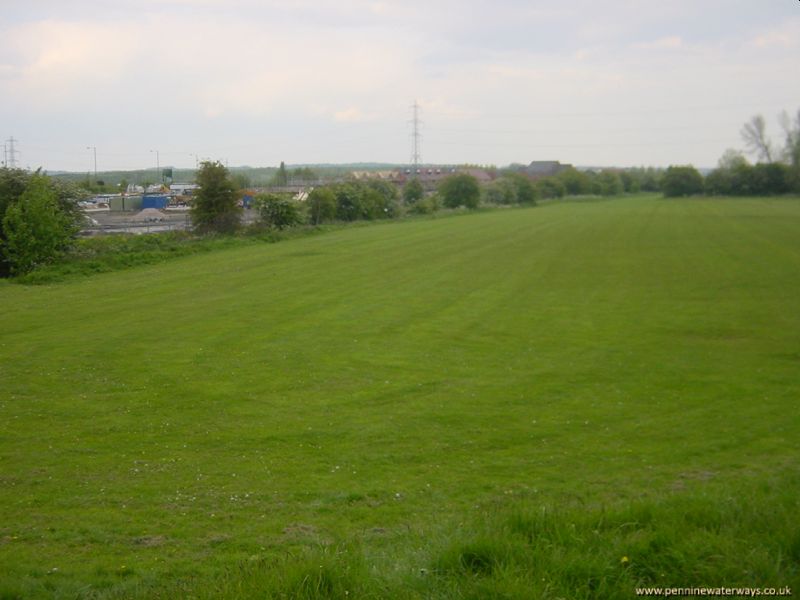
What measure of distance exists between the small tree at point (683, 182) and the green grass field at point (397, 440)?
100862 millimetres

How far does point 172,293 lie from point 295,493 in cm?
2075

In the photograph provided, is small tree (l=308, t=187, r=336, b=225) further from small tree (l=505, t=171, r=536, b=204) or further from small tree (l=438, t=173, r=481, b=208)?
small tree (l=505, t=171, r=536, b=204)

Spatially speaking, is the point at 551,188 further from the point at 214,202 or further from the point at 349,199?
the point at 214,202

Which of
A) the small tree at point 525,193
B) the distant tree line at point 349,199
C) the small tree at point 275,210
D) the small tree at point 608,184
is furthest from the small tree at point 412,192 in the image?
the small tree at point 608,184

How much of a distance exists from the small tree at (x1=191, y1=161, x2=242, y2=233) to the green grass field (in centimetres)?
2219

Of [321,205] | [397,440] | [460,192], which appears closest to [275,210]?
[321,205]

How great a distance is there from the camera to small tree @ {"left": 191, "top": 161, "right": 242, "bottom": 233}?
50.9m

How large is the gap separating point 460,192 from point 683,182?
45.2 metres

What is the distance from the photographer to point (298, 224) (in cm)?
5844

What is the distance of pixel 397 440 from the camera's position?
1186 cm

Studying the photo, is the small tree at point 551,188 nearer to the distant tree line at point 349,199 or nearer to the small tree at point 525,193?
the distant tree line at point 349,199

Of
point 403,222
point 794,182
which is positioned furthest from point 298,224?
point 794,182

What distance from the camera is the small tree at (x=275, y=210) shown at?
182 ft

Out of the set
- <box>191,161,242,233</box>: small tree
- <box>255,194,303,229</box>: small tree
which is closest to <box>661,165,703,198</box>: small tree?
<box>255,194,303,229</box>: small tree
